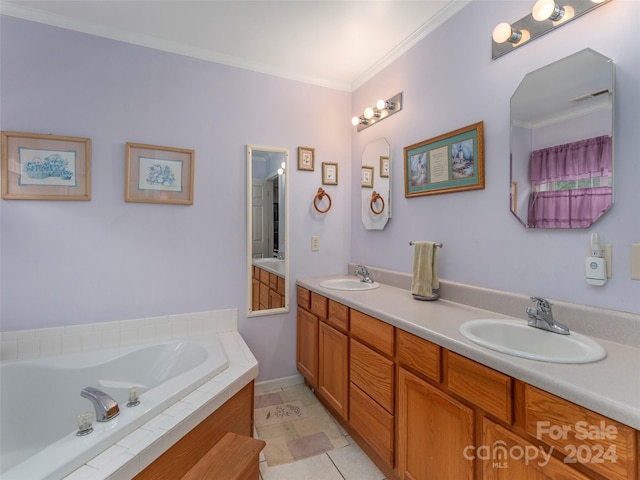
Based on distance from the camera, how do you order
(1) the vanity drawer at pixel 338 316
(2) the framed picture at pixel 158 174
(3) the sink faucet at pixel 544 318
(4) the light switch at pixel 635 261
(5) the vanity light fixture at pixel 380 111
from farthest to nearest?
(5) the vanity light fixture at pixel 380 111 < (2) the framed picture at pixel 158 174 < (1) the vanity drawer at pixel 338 316 < (3) the sink faucet at pixel 544 318 < (4) the light switch at pixel 635 261

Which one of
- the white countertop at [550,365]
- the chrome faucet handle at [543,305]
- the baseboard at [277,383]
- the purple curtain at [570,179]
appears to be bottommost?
the baseboard at [277,383]

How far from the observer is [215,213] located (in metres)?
2.35

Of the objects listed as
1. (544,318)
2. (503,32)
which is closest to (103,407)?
(544,318)

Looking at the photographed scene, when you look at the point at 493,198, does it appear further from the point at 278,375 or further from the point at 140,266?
the point at 140,266

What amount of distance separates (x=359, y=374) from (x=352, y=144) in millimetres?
1962

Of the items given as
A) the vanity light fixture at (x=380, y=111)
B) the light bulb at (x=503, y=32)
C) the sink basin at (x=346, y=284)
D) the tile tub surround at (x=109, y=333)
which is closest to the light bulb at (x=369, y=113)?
the vanity light fixture at (x=380, y=111)

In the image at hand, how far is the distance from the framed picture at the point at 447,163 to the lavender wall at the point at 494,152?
Result: 1.9 inches

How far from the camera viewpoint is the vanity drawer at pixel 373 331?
155 centimetres

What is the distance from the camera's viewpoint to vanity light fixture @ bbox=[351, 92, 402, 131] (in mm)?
2289

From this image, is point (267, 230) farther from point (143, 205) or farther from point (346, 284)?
point (143, 205)

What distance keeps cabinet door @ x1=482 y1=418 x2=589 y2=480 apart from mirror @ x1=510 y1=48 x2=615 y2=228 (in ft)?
2.83

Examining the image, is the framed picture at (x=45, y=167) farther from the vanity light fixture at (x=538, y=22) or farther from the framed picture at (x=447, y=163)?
the vanity light fixture at (x=538, y=22)

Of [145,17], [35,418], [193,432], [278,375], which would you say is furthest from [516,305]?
[145,17]

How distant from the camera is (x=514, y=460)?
0.98 meters
